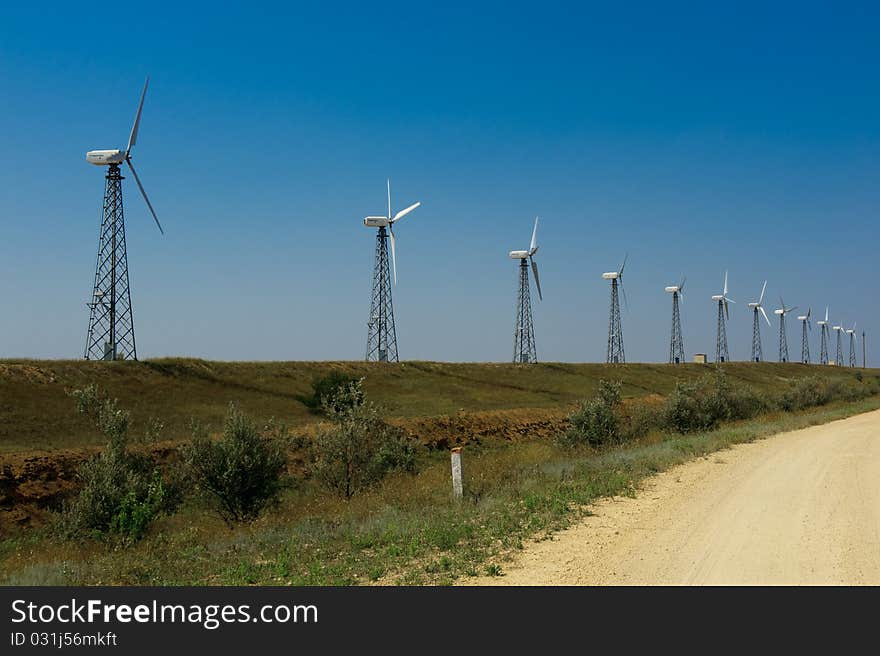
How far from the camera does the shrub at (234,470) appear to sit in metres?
25.5

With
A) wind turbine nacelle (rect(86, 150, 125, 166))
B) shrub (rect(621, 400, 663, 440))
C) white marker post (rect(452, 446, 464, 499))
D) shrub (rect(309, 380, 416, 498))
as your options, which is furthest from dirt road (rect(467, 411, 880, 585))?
wind turbine nacelle (rect(86, 150, 125, 166))

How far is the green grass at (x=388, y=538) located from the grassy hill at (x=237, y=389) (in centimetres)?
1975

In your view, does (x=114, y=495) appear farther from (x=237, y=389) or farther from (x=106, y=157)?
(x=106, y=157)

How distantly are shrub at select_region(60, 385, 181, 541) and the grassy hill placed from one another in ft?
44.3

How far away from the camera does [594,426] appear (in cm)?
3628

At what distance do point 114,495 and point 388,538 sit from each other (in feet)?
45.5

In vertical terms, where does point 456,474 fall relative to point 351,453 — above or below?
above

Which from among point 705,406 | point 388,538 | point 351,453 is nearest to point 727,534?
point 388,538

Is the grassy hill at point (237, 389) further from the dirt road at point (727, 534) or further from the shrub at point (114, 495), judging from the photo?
the dirt road at point (727, 534)
